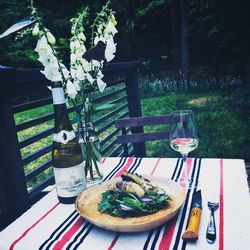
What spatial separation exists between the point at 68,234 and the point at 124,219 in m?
0.18

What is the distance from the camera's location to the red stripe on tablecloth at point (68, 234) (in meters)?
0.85

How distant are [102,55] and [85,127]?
0.96 ft

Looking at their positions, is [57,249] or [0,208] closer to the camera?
[57,249]

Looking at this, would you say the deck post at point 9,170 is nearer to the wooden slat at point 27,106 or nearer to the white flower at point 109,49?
the wooden slat at point 27,106

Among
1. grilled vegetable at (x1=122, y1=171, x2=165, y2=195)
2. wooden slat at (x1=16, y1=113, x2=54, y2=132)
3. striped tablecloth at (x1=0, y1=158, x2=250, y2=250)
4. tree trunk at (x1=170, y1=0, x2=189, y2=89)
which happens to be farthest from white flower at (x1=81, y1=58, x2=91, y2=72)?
tree trunk at (x1=170, y1=0, x2=189, y2=89)

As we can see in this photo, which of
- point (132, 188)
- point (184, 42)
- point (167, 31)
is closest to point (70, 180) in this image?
point (132, 188)

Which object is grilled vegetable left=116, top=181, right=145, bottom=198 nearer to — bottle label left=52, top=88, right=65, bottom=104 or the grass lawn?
bottle label left=52, top=88, right=65, bottom=104

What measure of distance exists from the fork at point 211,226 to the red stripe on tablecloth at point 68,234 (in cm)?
39

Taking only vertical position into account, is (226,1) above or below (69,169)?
above

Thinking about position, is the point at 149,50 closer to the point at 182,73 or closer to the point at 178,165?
the point at 182,73

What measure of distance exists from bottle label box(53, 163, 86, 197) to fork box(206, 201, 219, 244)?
1.44ft

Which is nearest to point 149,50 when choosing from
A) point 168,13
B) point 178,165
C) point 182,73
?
point 168,13

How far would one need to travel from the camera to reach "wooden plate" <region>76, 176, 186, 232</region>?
0.84 m

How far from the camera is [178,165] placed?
1.40 m
